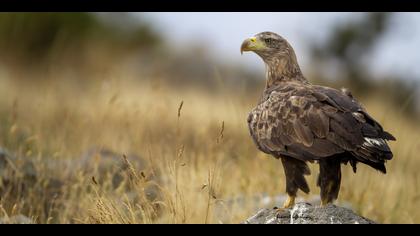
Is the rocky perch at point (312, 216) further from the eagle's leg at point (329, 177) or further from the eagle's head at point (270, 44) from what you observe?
the eagle's head at point (270, 44)

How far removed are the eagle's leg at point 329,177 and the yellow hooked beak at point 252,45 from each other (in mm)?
1523

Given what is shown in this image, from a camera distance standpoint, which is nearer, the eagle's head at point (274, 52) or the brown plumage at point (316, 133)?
the brown plumage at point (316, 133)

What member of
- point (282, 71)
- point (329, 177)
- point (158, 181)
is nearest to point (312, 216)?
point (329, 177)

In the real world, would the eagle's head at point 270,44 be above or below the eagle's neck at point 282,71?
above

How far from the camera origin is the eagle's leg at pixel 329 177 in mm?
6457

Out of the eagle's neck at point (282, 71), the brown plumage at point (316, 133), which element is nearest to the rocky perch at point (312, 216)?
the brown plumage at point (316, 133)

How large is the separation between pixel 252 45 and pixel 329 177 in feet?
5.46

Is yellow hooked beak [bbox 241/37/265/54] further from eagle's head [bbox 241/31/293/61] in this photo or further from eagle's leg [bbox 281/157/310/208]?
eagle's leg [bbox 281/157/310/208]

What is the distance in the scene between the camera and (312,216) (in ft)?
19.2

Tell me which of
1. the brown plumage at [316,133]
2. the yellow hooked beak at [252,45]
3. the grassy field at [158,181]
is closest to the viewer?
the brown plumage at [316,133]

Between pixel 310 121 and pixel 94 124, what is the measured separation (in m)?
6.31

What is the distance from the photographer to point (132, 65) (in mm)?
26281

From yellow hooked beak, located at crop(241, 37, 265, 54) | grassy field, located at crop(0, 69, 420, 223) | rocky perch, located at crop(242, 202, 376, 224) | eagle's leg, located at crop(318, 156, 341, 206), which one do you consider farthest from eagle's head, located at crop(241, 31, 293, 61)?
rocky perch, located at crop(242, 202, 376, 224)
